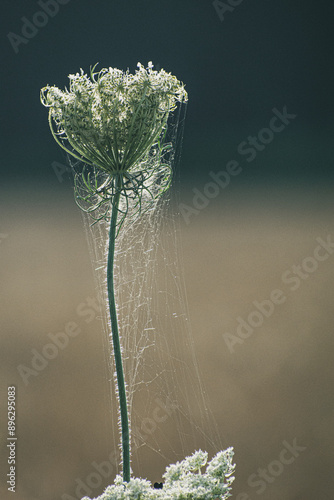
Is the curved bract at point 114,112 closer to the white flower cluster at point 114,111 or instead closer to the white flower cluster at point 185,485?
the white flower cluster at point 114,111

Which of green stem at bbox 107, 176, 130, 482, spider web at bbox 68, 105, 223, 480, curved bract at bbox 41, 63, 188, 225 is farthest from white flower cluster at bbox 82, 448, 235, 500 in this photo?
curved bract at bbox 41, 63, 188, 225

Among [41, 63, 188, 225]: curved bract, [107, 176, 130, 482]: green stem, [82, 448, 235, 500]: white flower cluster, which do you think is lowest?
[82, 448, 235, 500]: white flower cluster

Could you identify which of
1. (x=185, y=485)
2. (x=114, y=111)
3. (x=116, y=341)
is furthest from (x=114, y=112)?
(x=185, y=485)

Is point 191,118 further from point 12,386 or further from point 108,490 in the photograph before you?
point 108,490

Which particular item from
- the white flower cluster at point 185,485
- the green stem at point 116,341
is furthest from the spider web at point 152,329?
the white flower cluster at point 185,485

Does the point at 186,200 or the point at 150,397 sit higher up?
the point at 186,200

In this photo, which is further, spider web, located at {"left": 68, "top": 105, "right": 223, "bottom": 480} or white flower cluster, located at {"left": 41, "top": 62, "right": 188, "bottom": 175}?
spider web, located at {"left": 68, "top": 105, "right": 223, "bottom": 480}

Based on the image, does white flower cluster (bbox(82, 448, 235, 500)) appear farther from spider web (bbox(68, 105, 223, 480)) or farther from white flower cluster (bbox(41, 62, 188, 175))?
white flower cluster (bbox(41, 62, 188, 175))

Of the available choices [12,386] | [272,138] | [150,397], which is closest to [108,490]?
[150,397]
